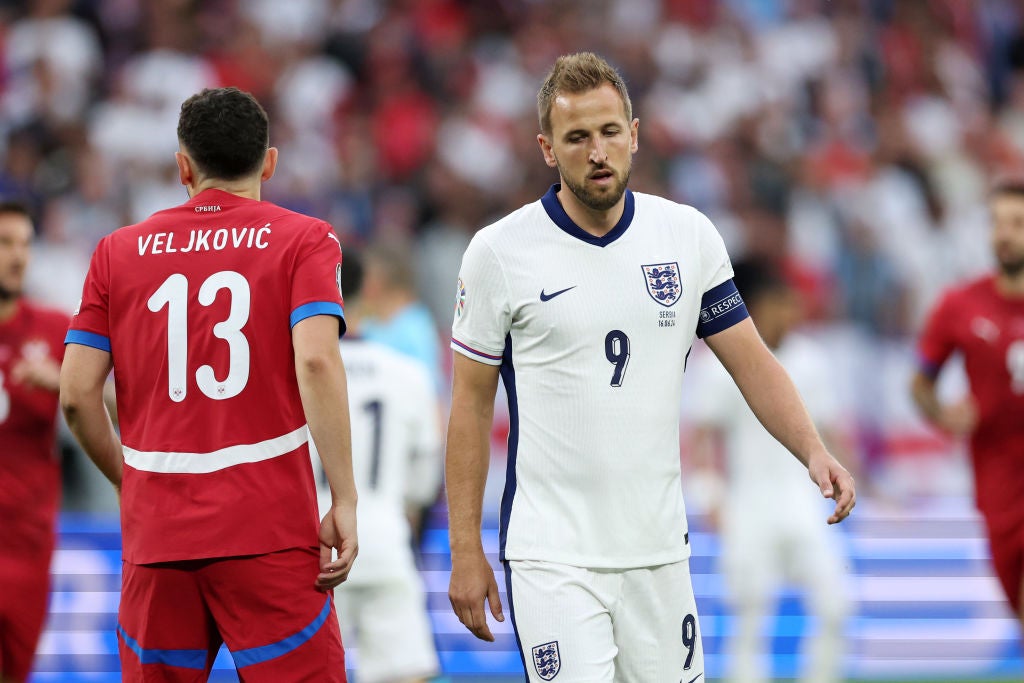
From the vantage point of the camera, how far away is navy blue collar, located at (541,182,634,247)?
4.84 m

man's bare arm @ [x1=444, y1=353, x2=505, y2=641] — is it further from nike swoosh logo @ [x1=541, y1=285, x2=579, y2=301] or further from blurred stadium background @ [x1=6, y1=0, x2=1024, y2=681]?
blurred stadium background @ [x1=6, y1=0, x2=1024, y2=681]

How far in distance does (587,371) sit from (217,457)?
1.18 metres

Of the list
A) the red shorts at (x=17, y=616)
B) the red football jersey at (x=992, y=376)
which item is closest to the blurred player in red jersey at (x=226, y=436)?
the red shorts at (x=17, y=616)

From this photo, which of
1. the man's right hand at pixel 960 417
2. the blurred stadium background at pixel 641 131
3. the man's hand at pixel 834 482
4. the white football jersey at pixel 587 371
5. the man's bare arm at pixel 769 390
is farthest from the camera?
the blurred stadium background at pixel 641 131

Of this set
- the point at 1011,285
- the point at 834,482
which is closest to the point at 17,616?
the point at 834,482

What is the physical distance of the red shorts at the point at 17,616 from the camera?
6520 mm

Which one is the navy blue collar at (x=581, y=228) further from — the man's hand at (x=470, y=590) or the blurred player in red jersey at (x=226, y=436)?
the man's hand at (x=470, y=590)

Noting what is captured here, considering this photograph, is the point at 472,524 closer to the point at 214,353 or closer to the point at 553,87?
the point at 214,353

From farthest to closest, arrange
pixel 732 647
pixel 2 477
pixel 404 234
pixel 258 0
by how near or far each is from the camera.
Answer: pixel 258 0 → pixel 404 234 → pixel 732 647 → pixel 2 477

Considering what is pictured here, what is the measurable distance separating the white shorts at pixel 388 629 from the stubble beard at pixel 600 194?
10.5ft

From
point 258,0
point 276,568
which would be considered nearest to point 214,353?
point 276,568

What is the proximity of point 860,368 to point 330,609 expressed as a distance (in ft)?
33.4

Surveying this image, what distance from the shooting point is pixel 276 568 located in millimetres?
4613

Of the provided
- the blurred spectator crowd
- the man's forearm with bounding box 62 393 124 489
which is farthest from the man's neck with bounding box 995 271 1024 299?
the blurred spectator crowd
